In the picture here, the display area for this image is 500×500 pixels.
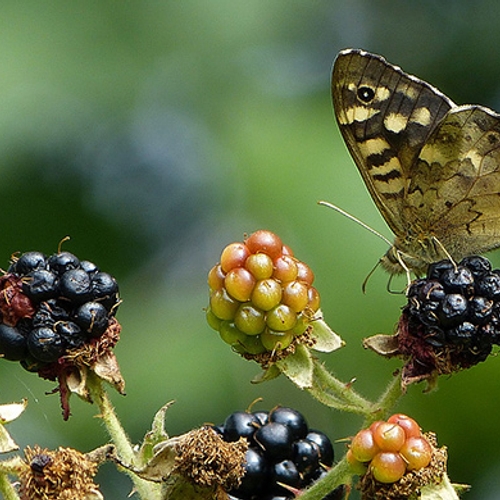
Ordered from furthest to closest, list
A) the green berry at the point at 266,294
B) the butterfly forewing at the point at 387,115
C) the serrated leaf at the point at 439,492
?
the butterfly forewing at the point at 387,115 < the green berry at the point at 266,294 < the serrated leaf at the point at 439,492

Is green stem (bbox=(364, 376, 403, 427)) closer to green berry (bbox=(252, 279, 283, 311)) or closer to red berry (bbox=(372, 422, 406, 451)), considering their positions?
red berry (bbox=(372, 422, 406, 451))

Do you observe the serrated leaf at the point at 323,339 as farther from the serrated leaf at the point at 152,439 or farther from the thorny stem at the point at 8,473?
the thorny stem at the point at 8,473

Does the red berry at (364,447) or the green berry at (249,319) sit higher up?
the green berry at (249,319)

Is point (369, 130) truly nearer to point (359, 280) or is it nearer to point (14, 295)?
point (359, 280)

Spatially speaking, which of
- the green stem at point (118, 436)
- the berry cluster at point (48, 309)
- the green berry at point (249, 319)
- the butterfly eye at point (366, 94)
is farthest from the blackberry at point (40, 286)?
the butterfly eye at point (366, 94)

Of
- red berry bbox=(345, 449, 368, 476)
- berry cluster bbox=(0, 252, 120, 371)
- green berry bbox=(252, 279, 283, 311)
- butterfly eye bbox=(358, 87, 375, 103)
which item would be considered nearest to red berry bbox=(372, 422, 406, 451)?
red berry bbox=(345, 449, 368, 476)

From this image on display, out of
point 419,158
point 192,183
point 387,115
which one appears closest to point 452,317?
point 419,158

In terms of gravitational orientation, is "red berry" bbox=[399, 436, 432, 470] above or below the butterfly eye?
below
